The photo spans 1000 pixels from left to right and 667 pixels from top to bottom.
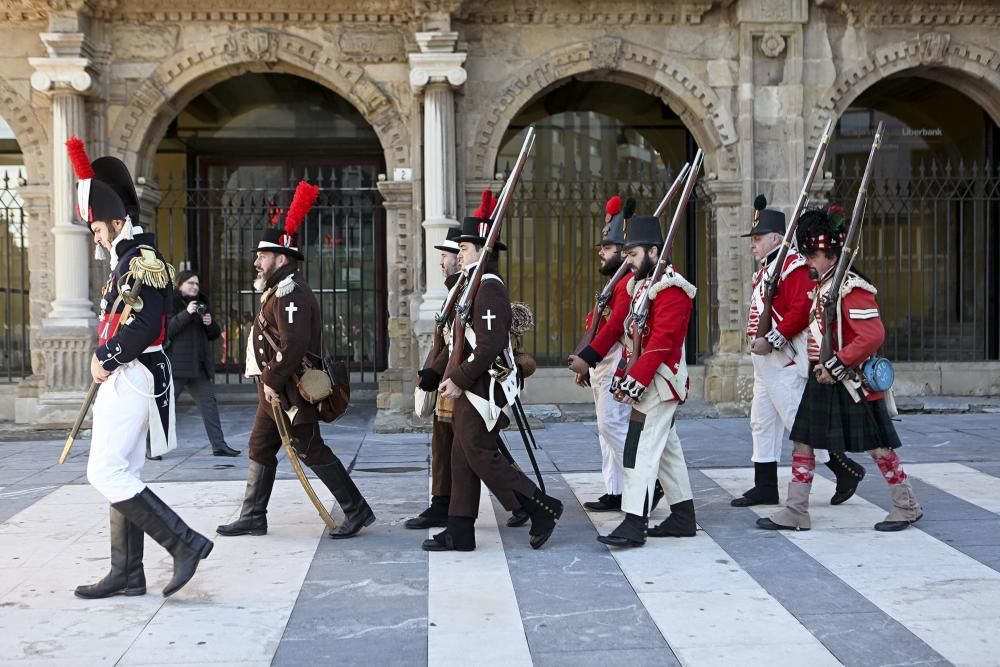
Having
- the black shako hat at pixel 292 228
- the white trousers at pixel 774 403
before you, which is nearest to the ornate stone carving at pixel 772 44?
the white trousers at pixel 774 403

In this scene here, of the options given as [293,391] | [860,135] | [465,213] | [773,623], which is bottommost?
[773,623]

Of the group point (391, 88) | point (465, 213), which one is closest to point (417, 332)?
point (465, 213)

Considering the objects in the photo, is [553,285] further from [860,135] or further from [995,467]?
[995,467]

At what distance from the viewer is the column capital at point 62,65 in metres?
11.0

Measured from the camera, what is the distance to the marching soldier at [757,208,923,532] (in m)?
6.01

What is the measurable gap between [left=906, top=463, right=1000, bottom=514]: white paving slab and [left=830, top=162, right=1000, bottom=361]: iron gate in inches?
190

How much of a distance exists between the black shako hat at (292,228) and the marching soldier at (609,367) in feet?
5.87

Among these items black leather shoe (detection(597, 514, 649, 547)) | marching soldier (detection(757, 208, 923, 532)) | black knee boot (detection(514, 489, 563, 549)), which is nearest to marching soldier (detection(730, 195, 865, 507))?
marching soldier (detection(757, 208, 923, 532))

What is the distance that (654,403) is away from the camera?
5906 millimetres

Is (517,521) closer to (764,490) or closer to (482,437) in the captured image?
(482,437)

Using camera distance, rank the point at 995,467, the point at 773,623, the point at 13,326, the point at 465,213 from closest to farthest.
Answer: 1. the point at 773,623
2. the point at 995,467
3. the point at 465,213
4. the point at 13,326

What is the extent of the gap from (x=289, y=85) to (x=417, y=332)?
16.3 ft

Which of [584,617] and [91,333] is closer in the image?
[584,617]

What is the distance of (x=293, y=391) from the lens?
5.99 m
